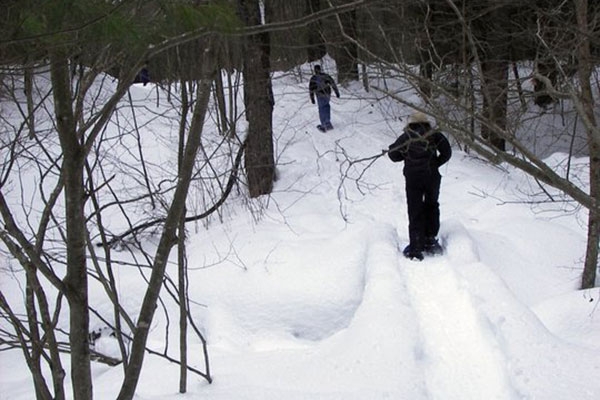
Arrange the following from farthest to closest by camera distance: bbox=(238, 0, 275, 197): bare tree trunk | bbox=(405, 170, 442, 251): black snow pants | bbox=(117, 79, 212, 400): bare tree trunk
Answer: bbox=(238, 0, 275, 197): bare tree trunk, bbox=(405, 170, 442, 251): black snow pants, bbox=(117, 79, 212, 400): bare tree trunk

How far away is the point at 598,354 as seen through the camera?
15.0 ft

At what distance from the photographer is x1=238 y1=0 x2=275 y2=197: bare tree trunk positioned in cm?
1002

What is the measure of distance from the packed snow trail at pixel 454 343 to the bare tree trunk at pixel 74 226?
2.84 m

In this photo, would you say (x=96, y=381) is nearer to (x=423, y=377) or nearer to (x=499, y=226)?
(x=423, y=377)

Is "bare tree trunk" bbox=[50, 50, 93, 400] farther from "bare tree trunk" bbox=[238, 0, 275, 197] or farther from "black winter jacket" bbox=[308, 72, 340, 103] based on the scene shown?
"bare tree trunk" bbox=[238, 0, 275, 197]

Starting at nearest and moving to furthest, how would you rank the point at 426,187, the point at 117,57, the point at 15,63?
the point at 15,63
the point at 117,57
the point at 426,187

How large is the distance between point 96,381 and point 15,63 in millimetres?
3780

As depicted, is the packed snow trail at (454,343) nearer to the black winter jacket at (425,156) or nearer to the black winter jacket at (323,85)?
the black winter jacket at (425,156)

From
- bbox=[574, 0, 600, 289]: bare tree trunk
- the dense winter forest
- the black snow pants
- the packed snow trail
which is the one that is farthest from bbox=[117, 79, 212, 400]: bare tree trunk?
the black snow pants

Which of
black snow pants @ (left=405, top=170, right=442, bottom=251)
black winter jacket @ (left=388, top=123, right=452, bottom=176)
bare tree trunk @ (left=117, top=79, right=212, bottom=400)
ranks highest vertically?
bare tree trunk @ (left=117, top=79, right=212, bottom=400)

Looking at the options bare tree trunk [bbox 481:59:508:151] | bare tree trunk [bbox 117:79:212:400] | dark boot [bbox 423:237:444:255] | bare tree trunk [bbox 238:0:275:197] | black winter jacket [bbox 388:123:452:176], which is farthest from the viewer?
bare tree trunk [bbox 238:0:275:197]

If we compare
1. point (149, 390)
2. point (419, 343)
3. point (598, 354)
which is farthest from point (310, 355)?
point (598, 354)

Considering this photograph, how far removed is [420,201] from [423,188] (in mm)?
164

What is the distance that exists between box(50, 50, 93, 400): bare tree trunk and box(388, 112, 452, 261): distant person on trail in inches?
197
